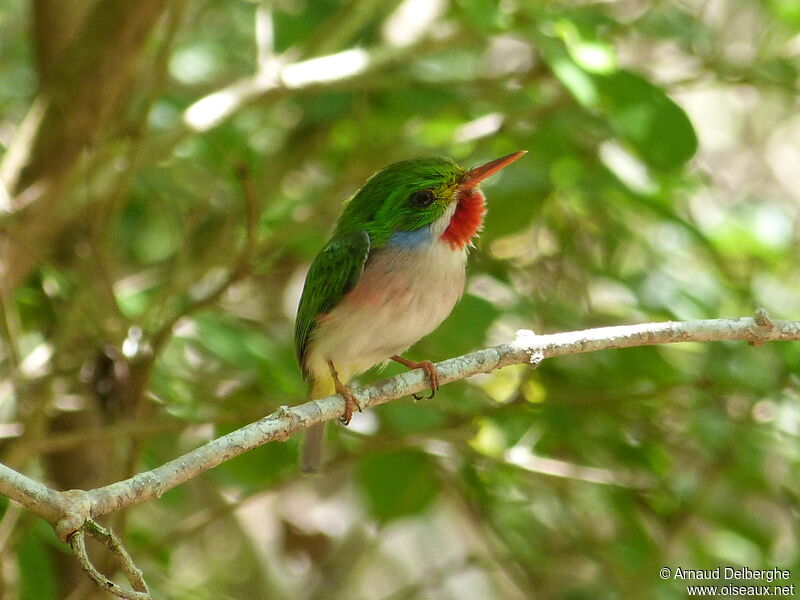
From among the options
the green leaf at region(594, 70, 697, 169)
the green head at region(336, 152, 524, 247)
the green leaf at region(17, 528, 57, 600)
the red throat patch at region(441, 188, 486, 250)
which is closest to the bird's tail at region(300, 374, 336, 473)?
the green head at region(336, 152, 524, 247)

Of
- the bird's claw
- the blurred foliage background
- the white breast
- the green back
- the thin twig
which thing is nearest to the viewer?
the thin twig

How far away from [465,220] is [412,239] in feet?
0.64

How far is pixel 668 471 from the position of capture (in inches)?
175

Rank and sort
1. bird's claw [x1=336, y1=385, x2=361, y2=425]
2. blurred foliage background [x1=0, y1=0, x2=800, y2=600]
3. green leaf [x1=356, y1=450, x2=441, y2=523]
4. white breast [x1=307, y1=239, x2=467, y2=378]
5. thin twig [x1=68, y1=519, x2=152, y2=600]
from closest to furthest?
1. thin twig [x1=68, y1=519, x2=152, y2=600]
2. bird's claw [x1=336, y1=385, x2=361, y2=425]
3. white breast [x1=307, y1=239, x2=467, y2=378]
4. blurred foliage background [x1=0, y1=0, x2=800, y2=600]
5. green leaf [x1=356, y1=450, x2=441, y2=523]

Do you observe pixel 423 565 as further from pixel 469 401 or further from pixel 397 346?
pixel 397 346

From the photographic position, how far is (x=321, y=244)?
386 cm

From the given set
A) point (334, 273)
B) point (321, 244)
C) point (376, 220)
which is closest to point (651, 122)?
point (376, 220)

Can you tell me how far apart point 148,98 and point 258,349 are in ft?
2.95

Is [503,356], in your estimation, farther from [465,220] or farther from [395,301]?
[465,220]

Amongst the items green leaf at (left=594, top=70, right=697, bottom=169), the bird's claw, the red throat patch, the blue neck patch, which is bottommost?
the bird's claw

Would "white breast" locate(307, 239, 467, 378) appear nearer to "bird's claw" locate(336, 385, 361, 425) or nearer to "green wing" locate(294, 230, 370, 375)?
"green wing" locate(294, 230, 370, 375)

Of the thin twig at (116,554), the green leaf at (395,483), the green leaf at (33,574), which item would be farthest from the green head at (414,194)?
the thin twig at (116,554)

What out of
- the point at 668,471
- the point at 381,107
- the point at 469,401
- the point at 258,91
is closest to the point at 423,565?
the point at 668,471

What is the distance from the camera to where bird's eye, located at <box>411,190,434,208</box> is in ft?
10.5
